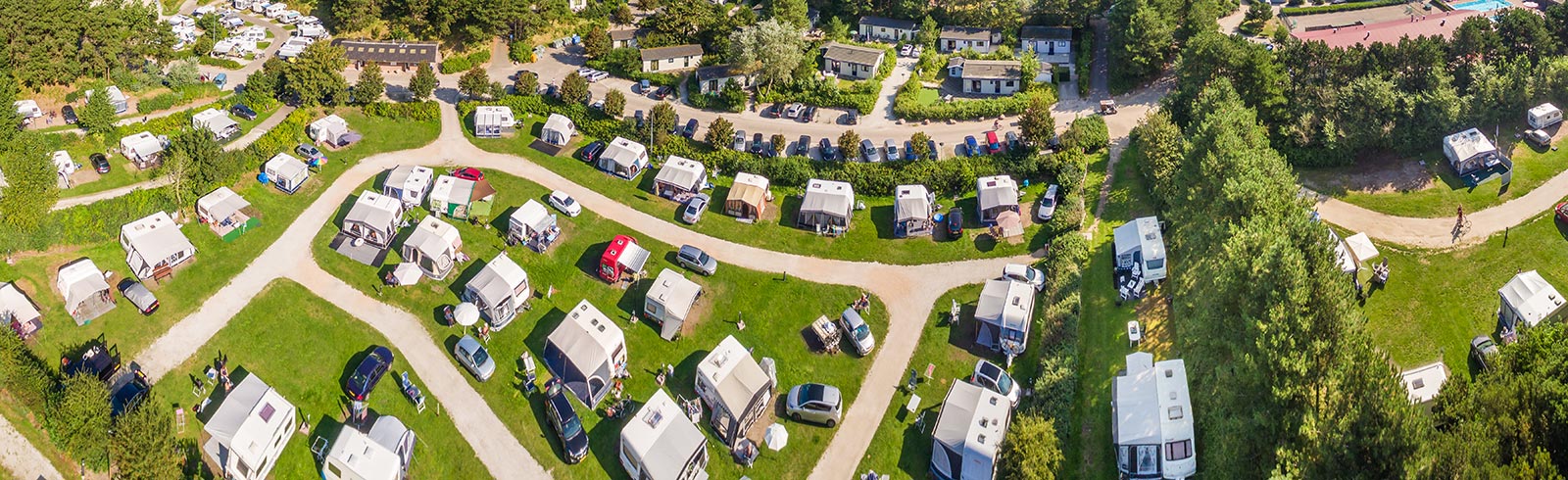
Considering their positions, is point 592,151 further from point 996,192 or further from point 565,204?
point 996,192

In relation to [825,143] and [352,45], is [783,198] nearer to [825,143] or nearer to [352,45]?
[825,143]

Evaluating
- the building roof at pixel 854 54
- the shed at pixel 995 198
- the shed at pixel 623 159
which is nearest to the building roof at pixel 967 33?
the building roof at pixel 854 54

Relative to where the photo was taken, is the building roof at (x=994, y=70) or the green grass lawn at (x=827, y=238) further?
the building roof at (x=994, y=70)

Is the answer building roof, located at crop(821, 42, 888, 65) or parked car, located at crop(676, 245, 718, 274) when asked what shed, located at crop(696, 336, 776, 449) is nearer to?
parked car, located at crop(676, 245, 718, 274)

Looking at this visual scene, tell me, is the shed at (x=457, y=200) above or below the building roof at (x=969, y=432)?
above

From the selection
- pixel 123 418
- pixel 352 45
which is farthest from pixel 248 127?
pixel 123 418

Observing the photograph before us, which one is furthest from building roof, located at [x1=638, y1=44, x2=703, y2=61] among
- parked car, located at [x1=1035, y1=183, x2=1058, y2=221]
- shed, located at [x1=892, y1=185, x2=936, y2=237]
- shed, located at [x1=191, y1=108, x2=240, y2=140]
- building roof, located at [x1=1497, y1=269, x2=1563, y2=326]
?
building roof, located at [x1=1497, y1=269, x2=1563, y2=326]

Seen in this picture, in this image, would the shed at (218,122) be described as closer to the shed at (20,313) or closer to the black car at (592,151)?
the shed at (20,313)
